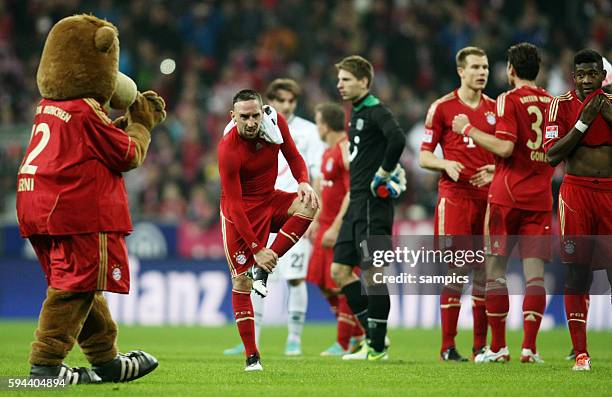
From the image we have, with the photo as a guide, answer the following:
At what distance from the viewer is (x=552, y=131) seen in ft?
26.5

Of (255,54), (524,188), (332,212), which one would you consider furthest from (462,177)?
(255,54)

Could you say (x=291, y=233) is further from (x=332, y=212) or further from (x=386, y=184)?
(x=332, y=212)

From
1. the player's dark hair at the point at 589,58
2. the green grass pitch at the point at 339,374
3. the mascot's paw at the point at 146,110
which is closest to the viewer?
the green grass pitch at the point at 339,374

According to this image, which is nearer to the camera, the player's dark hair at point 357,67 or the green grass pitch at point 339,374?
the green grass pitch at point 339,374

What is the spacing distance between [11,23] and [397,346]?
14260 millimetres

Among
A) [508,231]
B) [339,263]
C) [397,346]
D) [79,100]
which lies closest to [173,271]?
[397,346]

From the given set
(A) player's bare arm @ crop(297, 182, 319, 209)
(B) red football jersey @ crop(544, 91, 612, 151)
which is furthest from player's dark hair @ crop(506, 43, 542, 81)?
(A) player's bare arm @ crop(297, 182, 319, 209)

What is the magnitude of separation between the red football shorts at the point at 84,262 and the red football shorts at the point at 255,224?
1.36 m

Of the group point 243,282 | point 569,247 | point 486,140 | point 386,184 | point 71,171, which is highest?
point 486,140

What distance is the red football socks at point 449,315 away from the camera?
941cm

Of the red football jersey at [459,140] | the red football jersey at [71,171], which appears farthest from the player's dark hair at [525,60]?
the red football jersey at [71,171]

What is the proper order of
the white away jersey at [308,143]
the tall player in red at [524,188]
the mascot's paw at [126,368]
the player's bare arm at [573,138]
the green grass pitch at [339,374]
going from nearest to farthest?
the green grass pitch at [339,374] → the mascot's paw at [126,368] → the player's bare arm at [573,138] → the tall player in red at [524,188] → the white away jersey at [308,143]

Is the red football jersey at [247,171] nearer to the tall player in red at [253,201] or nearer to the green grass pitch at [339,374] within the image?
the tall player in red at [253,201]

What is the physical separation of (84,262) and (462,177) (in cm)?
402
